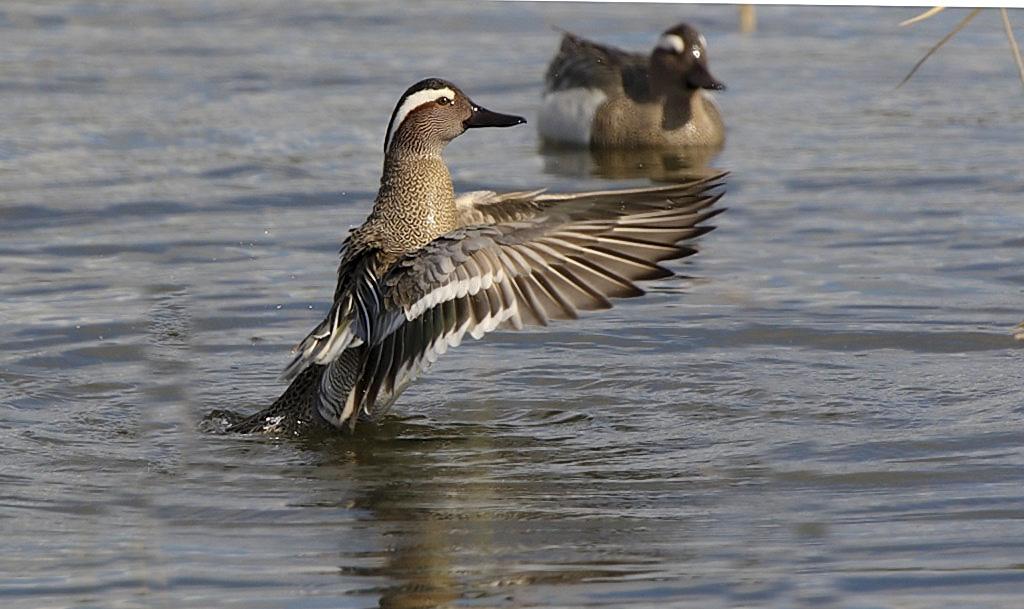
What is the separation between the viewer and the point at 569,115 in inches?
443

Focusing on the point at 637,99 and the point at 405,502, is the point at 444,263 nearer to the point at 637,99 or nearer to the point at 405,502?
the point at 405,502

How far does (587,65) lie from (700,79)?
0.77 meters

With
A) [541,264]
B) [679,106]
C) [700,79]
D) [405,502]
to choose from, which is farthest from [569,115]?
[405,502]

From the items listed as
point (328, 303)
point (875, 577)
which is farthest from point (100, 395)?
point (875, 577)

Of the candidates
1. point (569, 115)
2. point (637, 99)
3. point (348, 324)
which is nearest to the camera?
point (348, 324)

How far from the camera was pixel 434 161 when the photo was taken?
20.3 ft

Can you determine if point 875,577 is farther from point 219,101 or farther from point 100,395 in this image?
point 219,101

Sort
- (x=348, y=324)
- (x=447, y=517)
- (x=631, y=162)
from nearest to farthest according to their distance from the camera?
(x=447, y=517) < (x=348, y=324) < (x=631, y=162)

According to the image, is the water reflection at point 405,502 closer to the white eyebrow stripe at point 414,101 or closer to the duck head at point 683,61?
the white eyebrow stripe at point 414,101

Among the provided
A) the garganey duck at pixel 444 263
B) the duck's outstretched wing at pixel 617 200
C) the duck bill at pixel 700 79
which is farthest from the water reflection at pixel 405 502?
the duck bill at pixel 700 79

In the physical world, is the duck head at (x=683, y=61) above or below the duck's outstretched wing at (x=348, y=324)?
above

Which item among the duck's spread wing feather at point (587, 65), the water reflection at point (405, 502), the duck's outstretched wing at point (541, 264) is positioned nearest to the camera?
the water reflection at point (405, 502)

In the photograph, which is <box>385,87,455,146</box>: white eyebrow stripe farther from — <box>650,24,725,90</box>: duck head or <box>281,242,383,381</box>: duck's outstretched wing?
<box>650,24,725,90</box>: duck head

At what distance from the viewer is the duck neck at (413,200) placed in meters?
6.07
